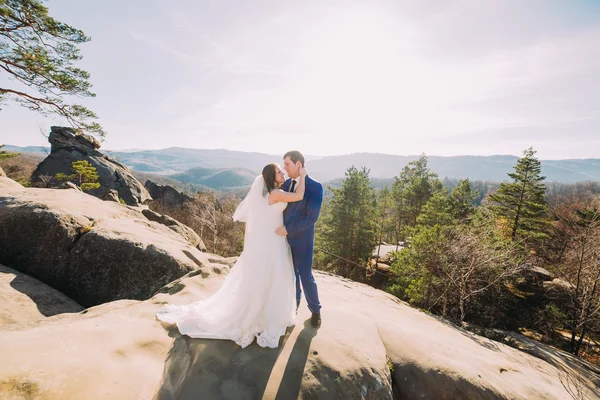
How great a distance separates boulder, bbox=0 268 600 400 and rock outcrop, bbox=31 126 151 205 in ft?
108

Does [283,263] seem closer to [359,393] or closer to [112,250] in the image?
[359,393]

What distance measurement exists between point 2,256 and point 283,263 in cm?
819

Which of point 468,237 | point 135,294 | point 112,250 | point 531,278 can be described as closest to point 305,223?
point 135,294

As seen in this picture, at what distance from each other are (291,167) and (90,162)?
37268 mm

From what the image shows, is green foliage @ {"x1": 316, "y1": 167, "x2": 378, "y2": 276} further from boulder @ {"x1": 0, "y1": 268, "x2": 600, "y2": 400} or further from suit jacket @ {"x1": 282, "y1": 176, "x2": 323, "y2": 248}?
suit jacket @ {"x1": 282, "y1": 176, "x2": 323, "y2": 248}

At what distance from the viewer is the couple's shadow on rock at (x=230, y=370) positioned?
9.11 ft

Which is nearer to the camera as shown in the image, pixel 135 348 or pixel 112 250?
pixel 135 348

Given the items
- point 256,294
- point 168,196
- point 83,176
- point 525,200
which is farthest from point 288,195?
point 168,196

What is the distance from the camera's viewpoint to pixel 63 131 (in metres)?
34.3

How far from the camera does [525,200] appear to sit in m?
23.3

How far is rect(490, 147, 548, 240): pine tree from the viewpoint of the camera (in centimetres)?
2286

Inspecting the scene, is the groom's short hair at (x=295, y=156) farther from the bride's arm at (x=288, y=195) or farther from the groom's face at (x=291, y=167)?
the bride's arm at (x=288, y=195)

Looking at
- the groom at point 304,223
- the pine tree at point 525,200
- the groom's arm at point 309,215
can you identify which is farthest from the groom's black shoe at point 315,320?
the pine tree at point 525,200

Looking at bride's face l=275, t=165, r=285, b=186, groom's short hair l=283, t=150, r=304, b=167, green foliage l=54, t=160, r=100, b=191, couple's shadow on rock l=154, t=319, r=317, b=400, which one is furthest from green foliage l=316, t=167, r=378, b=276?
green foliage l=54, t=160, r=100, b=191
